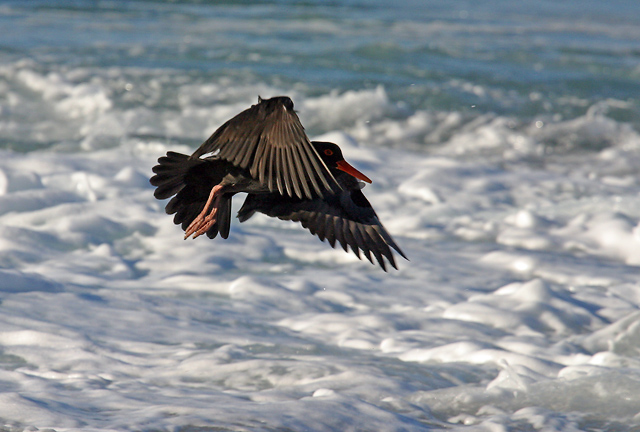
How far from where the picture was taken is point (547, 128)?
31.1 ft

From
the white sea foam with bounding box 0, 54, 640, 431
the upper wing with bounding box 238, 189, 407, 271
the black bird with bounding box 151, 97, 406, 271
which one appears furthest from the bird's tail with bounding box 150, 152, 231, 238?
the white sea foam with bounding box 0, 54, 640, 431

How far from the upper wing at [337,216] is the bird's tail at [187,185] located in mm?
310

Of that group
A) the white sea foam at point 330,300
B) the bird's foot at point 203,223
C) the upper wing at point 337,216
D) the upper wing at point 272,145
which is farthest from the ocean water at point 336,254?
the upper wing at point 272,145

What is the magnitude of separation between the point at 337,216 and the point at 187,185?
809 millimetres

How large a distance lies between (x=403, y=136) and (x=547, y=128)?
6.22 feet

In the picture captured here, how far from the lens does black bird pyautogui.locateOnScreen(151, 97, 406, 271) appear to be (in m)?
2.87

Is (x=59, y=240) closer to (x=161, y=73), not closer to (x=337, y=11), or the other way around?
(x=161, y=73)

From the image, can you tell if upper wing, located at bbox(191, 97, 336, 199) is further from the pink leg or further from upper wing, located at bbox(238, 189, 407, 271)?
upper wing, located at bbox(238, 189, 407, 271)

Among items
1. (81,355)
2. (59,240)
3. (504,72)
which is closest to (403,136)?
(504,72)

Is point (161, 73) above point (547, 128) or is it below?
above

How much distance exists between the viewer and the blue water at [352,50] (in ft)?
34.1

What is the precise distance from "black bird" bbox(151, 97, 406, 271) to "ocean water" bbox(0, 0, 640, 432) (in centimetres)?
72

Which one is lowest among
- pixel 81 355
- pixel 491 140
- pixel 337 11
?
pixel 81 355

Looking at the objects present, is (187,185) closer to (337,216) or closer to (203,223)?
(203,223)
